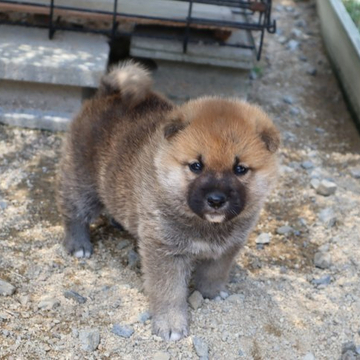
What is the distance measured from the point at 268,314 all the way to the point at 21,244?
1.82 metres

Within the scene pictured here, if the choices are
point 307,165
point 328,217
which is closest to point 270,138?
point 328,217

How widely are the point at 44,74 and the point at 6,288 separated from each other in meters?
2.30

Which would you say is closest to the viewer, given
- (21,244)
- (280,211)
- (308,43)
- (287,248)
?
(21,244)

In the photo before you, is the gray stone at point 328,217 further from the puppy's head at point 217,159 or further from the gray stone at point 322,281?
the puppy's head at point 217,159

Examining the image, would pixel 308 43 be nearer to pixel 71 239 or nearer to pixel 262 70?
pixel 262 70

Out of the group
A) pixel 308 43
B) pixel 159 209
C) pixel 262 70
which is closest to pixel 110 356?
pixel 159 209

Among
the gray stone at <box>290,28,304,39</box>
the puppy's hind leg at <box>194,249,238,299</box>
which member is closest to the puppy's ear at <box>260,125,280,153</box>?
the puppy's hind leg at <box>194,249,238,299</box>

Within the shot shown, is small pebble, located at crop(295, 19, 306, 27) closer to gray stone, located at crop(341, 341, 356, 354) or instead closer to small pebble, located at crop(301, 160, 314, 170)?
small pebble, located at crop(301, 160, 314, 170)

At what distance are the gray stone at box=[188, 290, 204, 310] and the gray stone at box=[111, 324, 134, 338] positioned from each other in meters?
0.48

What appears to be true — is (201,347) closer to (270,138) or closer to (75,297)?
(75,297)

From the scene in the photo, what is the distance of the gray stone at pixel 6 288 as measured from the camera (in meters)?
4.41

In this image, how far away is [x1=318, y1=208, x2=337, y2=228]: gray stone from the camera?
5.64m

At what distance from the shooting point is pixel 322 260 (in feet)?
17.0

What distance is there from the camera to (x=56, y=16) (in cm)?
663
